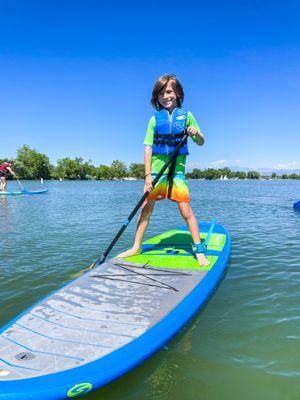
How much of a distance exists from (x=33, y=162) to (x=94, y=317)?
128 m

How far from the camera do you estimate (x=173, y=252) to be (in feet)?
20.5

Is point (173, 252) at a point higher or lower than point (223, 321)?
higher

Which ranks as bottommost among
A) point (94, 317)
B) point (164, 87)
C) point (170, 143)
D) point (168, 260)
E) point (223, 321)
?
point (223, 321)

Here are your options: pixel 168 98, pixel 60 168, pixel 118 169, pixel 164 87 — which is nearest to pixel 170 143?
pixel 168 98

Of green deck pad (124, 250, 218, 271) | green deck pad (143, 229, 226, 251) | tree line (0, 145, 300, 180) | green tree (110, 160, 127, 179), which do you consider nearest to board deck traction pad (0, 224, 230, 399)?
green deck pad (124, 250, 218, 271)

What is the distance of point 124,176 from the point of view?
192 meters

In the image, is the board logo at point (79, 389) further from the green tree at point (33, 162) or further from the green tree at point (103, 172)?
the green tree at point (103, 172)

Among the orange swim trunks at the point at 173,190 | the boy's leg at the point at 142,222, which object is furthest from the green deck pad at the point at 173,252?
the orange swim trunks at the point at 173,190

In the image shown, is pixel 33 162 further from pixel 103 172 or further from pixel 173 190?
pixel 173 190

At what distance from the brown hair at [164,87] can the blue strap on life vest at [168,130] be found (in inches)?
9.1

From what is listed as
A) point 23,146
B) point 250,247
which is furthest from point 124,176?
point 250,247

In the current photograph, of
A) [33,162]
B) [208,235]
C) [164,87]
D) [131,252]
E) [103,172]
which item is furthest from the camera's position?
[103,172]

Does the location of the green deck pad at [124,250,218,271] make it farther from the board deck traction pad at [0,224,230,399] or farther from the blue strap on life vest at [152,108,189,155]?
the blue strap on life vest at [152,108,189,155]

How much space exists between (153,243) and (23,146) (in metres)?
132
